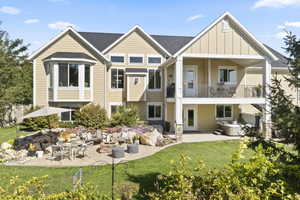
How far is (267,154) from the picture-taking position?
4.27 m

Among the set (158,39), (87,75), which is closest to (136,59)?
→ (87,75)

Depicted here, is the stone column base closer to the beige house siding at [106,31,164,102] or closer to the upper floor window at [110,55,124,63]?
the beige house siding at [106,31,164,102]

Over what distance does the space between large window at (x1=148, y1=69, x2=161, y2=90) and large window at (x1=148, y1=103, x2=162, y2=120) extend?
5.72 feet

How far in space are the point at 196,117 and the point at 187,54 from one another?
6.70 metres

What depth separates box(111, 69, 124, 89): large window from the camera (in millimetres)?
20812

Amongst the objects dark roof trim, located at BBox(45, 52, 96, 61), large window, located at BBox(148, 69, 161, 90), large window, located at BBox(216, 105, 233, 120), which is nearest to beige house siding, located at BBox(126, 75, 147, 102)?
large window, located at BBox(148, 69, 161, 90)

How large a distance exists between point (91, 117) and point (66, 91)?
3.10 m

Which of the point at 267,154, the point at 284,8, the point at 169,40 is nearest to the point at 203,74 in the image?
the point at 169,40

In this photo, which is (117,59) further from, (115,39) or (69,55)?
(69,55)

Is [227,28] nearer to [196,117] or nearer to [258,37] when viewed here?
[258,37]

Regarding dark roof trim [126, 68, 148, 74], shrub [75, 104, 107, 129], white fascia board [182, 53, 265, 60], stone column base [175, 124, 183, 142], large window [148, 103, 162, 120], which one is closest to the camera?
stone column base [175, 124, 183, 142]

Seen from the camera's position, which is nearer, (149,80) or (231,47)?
(231,47)

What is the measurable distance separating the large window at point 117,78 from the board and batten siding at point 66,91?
1246mm

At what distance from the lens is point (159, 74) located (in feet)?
69.8
